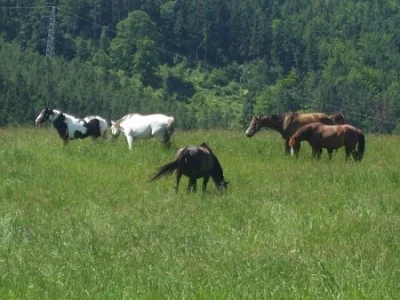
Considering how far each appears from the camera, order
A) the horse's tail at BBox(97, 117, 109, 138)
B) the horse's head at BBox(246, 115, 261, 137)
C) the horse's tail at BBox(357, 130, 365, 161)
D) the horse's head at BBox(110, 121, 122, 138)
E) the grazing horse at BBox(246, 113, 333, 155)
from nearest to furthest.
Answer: the horse's tail at BBox(357, 130, 365, 161) → the grazing horse at BBox(246, 113, 333, 155) → the horse's head at BBox(110, 121, 122, 138) → the horse's tail at BBox(97, 117, 109, 138) → the horse's head at BBox(246, 115, 261, 137)

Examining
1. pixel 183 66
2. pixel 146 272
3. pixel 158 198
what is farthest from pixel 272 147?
pixel 183 66

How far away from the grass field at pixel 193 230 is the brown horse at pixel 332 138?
1406 millimetres

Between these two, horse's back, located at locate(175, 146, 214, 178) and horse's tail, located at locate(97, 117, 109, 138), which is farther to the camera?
horse's tail, located at locate(97, 117, 109, 138)

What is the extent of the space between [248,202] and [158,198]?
5.66 feet

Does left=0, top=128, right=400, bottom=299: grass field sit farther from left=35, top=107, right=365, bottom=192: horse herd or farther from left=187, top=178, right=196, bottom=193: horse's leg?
left=35, top=107, right=365, bottom=192: horse herd

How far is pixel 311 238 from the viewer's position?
1276cm

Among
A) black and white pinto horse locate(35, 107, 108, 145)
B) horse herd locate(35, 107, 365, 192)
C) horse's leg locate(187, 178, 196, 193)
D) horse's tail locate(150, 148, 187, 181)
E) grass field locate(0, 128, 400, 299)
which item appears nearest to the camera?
grass field locate(0, 128, 400, 299)

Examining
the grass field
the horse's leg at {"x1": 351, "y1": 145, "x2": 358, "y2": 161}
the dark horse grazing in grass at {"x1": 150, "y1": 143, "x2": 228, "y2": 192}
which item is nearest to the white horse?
the grass field

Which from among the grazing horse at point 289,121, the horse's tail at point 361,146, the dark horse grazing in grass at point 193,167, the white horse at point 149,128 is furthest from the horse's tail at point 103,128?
the dark horse grazing in grass at point 193,167

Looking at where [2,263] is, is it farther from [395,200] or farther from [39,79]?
[39,79]

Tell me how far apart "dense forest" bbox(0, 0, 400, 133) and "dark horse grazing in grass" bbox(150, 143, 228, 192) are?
183 feet

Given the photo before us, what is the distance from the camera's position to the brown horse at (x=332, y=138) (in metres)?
23.8

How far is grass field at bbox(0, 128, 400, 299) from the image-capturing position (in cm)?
990

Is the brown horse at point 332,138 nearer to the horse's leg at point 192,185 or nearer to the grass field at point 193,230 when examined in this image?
the grass field at point 193,230
